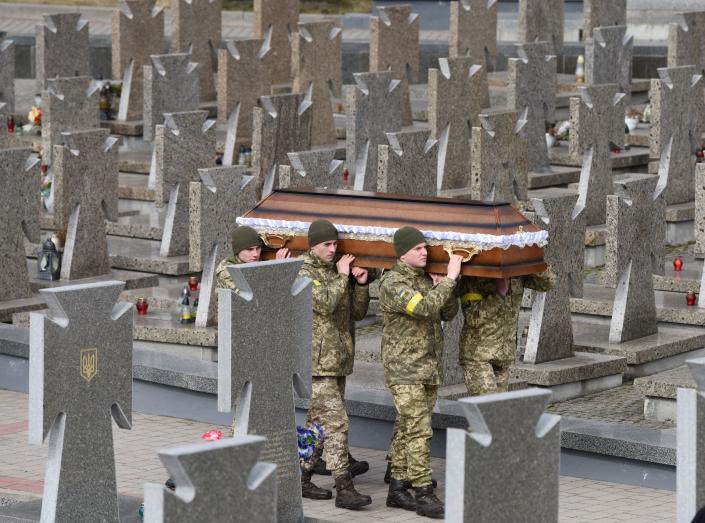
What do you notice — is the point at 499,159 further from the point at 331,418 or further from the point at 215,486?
the point at 215,486

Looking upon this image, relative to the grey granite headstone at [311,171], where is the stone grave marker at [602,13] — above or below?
above

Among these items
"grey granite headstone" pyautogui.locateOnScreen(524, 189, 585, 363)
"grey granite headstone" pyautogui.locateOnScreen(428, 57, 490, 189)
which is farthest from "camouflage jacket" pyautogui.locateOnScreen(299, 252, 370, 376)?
"grey granite headstone" pyautogui.locateOnScreen(428, 57, 490, 189)

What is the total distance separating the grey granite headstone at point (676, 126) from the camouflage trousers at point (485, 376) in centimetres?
648

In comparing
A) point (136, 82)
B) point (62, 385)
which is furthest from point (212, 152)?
point (62, 385)

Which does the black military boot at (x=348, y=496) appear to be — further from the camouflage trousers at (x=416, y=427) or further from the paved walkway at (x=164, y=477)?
the camouflage trousers at (x=416, y=427)

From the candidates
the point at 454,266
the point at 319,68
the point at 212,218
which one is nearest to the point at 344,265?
the point at 454,266

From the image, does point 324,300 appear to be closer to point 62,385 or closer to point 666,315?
point 62,385

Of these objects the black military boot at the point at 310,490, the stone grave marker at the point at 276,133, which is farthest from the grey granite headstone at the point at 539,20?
the black military boot at the point at 310,490

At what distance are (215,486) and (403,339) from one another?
11.0ft

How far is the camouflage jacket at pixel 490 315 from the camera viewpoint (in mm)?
11516

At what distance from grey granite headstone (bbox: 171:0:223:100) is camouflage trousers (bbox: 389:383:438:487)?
40.7ft

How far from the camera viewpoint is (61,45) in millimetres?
22422

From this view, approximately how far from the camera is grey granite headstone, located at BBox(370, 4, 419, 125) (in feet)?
71.2

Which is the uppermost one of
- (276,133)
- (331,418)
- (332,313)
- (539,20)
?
(539,20)
